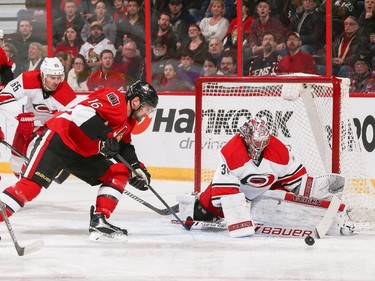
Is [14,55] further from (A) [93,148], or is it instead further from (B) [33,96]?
(A) [93,148]

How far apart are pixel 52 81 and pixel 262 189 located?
59.7 inches

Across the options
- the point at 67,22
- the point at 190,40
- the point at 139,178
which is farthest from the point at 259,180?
the point at 67,22

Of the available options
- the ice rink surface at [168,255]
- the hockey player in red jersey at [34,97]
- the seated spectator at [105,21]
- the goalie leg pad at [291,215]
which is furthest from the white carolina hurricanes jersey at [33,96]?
the seated spectator at [105,21]

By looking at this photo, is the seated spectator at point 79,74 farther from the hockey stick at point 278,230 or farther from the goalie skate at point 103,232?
the goalie skate at point 103,232

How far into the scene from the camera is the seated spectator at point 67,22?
8.26 m

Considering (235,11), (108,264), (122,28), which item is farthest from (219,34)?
(108,264)

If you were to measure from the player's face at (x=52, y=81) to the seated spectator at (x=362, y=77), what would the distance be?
221 centimetres

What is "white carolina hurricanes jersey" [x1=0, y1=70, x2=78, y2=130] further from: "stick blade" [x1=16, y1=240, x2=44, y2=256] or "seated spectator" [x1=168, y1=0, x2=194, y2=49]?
"seated spectator" [x1=168, y1=0, x2=194, y2=49]

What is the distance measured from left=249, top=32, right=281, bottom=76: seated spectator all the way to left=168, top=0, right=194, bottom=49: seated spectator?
0.63 metres

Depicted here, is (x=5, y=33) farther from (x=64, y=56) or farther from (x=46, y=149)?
(x=46, y=149)

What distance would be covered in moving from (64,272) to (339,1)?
3.76 meters

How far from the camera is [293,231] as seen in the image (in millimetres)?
4957

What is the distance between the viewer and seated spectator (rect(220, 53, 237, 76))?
299 inches

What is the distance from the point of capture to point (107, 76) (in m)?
8.17
